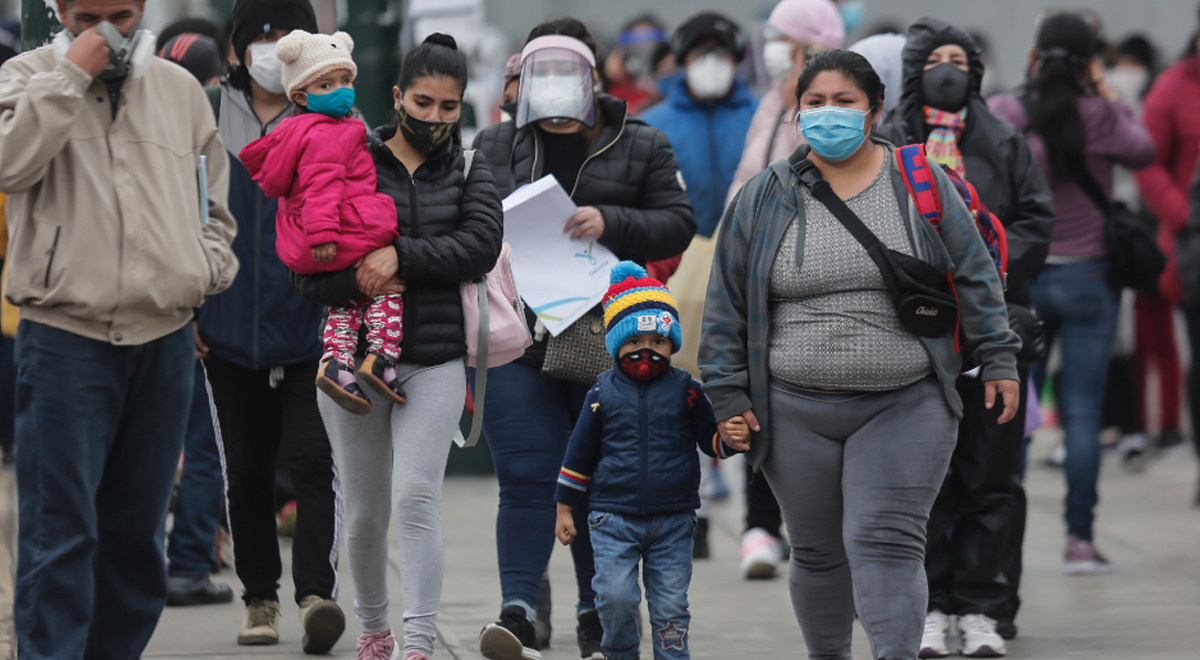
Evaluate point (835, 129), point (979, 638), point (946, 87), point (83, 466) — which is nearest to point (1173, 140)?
point (946, 87)

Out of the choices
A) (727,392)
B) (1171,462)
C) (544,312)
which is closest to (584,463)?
(727,392)

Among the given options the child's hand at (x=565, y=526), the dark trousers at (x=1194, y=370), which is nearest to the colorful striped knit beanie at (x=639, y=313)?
the child's hand at (x=565, y=526)

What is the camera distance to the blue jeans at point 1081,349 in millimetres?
7336

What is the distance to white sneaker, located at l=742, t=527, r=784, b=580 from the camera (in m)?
7.37

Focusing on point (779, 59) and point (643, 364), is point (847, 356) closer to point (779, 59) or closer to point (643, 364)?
point (643, 364)

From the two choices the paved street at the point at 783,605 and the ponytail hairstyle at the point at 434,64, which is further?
the paved street at the point at 783,605

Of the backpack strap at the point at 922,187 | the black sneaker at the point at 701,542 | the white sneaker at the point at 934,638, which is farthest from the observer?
the black sneaker at the point at 701,542

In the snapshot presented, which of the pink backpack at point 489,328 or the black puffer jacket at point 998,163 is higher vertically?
the black puffer jacket at point 998,163

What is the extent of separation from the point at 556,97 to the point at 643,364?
1263 mm

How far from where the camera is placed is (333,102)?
16.6 ft

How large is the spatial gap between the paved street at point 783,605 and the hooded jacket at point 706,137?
1722mm

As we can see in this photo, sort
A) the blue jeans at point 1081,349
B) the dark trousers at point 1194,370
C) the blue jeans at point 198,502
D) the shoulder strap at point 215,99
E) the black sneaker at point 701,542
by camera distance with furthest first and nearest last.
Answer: the dark trousers at point 1194,370, the black sneaker at point 701,542, the blue jeans at point 1081,349, the blue jeans at point 198,502, the shoulder strap at point 215,99

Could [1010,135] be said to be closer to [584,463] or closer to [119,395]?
[584,463]

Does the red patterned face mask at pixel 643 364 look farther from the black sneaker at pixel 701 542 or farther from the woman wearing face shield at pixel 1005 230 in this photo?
→ the black sneaker at pixel 701 542
